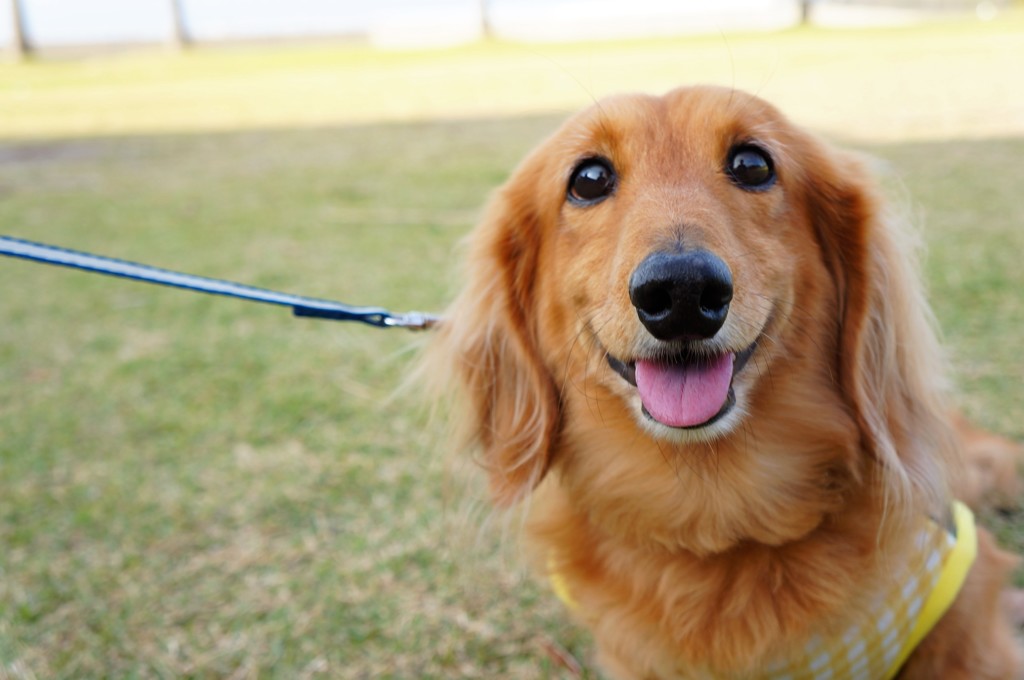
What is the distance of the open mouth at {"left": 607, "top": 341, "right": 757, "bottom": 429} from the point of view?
167 cm

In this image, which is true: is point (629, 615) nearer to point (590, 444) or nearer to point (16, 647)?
point (590, 444)

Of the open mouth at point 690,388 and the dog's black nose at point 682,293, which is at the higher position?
the dog's black nose at point 682,293

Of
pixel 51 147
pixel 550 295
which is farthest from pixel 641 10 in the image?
pixel 550 295

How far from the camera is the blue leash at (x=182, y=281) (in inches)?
77.4

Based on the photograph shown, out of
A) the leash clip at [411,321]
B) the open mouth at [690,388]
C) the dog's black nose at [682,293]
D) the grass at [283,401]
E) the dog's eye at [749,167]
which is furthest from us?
the grass at [283,401]

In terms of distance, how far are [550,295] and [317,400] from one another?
2007mm

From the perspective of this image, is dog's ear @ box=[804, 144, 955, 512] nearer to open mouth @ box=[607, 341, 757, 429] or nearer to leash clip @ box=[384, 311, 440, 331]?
open mouth @ box=[607, 341, 757, 429]

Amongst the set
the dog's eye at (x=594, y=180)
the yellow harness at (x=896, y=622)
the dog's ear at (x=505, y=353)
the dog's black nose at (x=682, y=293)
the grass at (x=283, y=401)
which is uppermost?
the dog's eye at (x=594, y=180)

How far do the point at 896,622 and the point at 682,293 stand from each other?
0.89m

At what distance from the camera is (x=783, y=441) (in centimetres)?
187

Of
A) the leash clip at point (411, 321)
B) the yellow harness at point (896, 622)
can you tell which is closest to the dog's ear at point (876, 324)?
the yellow harness at point (896, 622)

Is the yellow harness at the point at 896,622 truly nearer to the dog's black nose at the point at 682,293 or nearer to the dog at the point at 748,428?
the dog at the point at 748,428

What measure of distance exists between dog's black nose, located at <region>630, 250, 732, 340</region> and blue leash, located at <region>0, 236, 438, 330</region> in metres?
0.90

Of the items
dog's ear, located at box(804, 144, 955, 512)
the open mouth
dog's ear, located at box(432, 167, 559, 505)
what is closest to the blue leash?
dog's ear, located at box(432, 167, 559, 505)
